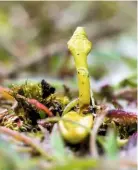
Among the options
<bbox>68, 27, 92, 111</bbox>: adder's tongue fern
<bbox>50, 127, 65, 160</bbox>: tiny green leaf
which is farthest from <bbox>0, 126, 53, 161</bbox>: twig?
<bbox>68, 27, 92, 111</bbox>: adder's tongue fern

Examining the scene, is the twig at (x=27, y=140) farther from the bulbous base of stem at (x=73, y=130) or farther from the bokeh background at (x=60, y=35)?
the bokeh background at (x=60, y=35)

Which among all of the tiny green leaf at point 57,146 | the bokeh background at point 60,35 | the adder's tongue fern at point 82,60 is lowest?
the tiny green leaf at point 57,146

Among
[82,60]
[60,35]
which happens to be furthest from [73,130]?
[60,35]

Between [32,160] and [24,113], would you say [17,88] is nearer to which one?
[24,113]

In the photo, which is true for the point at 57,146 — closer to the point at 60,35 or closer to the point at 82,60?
the point at 82,60

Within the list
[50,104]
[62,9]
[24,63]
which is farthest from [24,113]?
[62,9]

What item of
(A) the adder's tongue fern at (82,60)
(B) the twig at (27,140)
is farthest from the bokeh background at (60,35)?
(B) the twig at (27,140)
